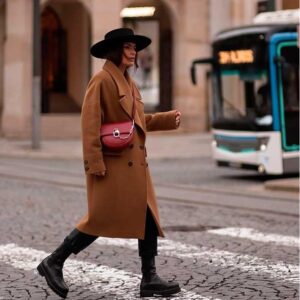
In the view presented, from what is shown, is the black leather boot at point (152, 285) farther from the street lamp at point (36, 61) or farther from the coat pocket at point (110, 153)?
the street lamp at point (36, 61)

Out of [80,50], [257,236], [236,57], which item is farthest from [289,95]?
[80,50]

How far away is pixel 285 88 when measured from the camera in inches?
652

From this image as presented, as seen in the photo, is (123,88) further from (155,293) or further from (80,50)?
(80,50)

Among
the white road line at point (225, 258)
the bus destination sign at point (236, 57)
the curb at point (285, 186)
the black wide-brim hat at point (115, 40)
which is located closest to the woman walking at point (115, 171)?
the black wide-brim hat at point (115, 40)

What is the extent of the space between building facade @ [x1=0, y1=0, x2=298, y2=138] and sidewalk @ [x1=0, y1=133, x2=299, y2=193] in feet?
5.05

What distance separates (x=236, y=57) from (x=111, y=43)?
11.0 metres

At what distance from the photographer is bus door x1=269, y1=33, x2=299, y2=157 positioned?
16.5 metres

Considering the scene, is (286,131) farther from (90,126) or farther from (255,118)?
(90,126)

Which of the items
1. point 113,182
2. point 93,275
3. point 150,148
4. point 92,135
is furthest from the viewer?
point 150,148

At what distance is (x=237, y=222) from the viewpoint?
11.4 m

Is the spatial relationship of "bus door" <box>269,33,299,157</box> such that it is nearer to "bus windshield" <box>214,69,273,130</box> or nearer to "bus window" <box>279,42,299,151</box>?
"bus window" <box>279,42,299,151</box>

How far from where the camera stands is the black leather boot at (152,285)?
673cm

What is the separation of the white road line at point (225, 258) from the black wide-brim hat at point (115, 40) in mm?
2226

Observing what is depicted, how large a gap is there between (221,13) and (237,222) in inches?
921
